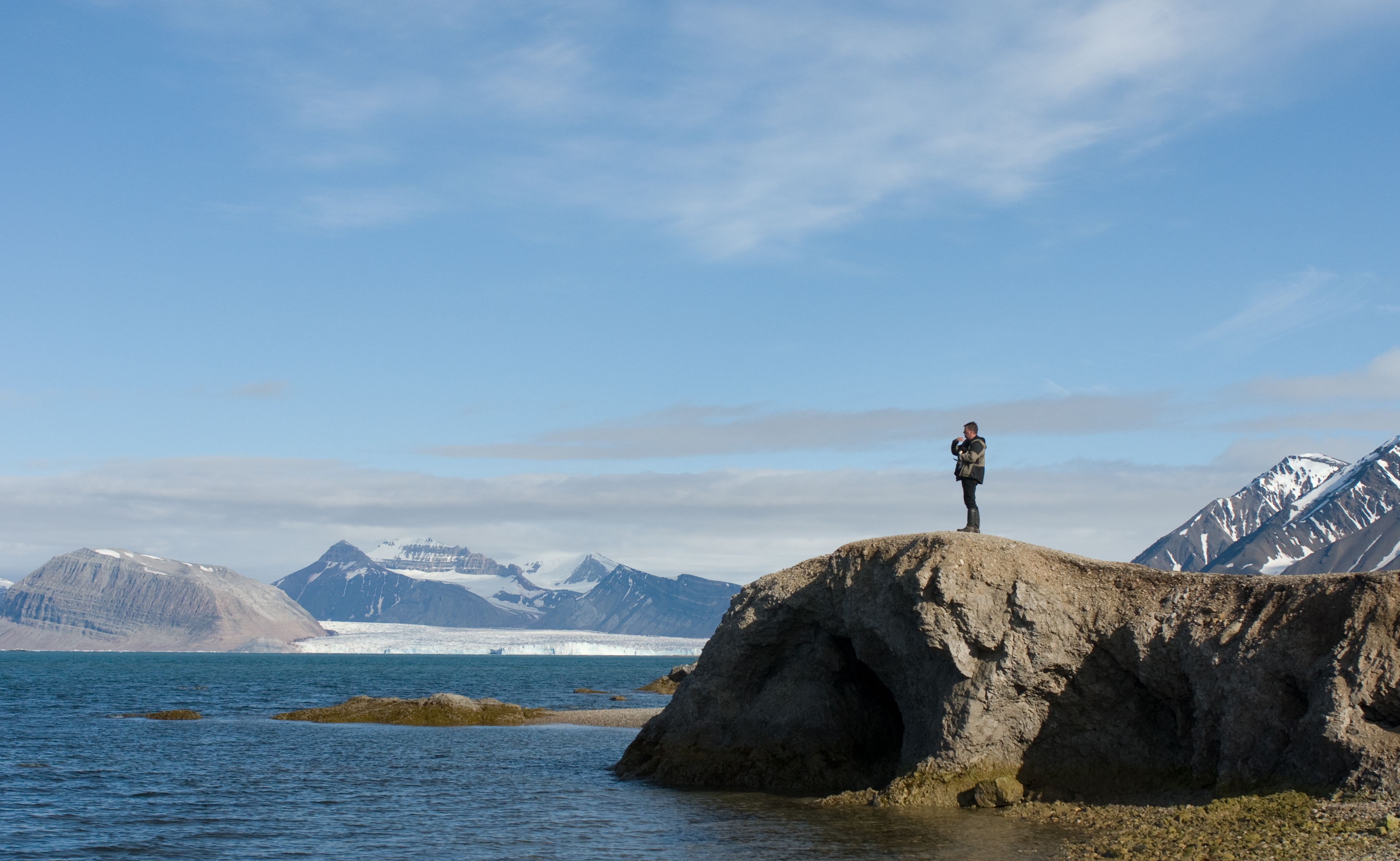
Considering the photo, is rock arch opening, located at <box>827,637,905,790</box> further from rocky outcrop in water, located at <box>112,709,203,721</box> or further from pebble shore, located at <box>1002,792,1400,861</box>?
rocky outcrop in water, located at <box>112,709,203,721</box>

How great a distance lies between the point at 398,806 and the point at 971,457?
66.4 feet

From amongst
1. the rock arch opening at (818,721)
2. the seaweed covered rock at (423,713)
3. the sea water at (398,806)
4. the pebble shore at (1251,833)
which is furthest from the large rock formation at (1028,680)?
the seaweed covered rock at (423,713)

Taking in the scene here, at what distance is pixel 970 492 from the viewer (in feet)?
111

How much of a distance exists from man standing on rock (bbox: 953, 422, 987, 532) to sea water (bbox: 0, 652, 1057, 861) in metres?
9.04

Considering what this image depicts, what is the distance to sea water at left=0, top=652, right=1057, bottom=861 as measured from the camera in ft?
88.6

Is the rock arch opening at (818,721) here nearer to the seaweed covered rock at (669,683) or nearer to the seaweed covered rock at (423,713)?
the seaweed covered rock at (423,713)

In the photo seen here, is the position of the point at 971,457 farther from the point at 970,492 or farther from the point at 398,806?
the point at 398,806

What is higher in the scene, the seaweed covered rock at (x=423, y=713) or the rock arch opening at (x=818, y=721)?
the rock arch opening at (x=818, y=721)

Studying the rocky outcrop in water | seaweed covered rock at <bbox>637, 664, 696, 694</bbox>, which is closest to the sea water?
the rocky outcrop in water

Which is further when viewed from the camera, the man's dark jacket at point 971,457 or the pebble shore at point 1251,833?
the man's dark jacket at point 971,457

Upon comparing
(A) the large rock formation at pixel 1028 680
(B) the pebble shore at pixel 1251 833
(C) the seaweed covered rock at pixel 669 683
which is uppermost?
(A) the large rock formation at pixel 1028 680

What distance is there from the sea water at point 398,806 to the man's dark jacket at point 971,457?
9.73 metres

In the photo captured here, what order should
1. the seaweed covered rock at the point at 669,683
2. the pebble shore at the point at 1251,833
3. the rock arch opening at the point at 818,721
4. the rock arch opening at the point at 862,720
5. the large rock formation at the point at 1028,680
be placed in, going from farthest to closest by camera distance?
the seaweed covered rock at the point at 669,683 < the rock arch opening at the point at 862,720 < the rock arch opening at the point at 818,721 < the large rock formation at the point at 1028,680 < the pebble shore at the point at 1251,833

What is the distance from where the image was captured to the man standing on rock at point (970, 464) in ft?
110
